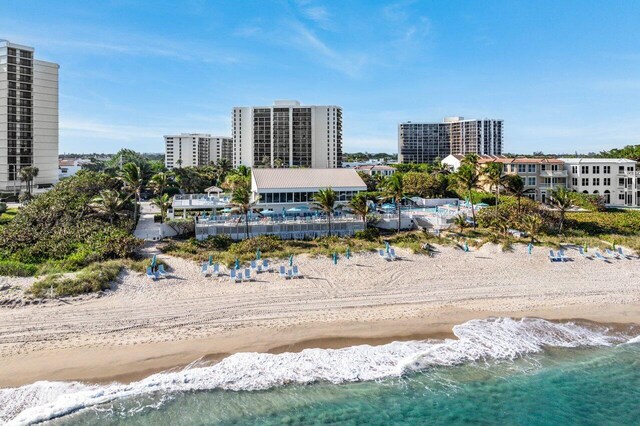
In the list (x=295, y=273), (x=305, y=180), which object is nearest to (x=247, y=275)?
(x=295, y=273)

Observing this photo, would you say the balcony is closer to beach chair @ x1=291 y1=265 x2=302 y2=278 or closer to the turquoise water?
the turquoise water

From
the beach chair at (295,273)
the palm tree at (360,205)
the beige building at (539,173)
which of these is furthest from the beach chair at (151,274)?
the beige building at (539,173)

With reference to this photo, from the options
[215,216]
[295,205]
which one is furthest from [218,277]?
[295,205]

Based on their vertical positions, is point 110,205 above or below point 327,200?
below

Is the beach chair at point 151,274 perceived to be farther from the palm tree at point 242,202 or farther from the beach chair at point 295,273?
the palm tree at point 242,202

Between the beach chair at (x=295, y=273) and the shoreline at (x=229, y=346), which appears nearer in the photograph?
the shoreline at (x=229, y=346)

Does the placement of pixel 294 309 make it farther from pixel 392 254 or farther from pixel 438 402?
pixel 392 254
